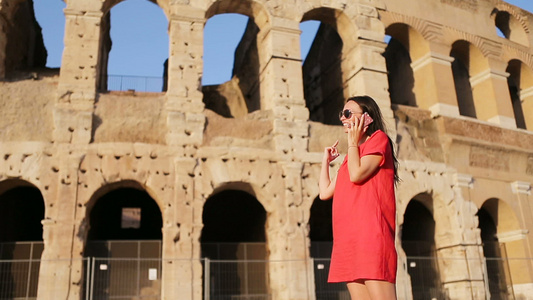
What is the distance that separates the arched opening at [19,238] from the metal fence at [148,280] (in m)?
0.02

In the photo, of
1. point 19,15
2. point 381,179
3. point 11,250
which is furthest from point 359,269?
point 19,15

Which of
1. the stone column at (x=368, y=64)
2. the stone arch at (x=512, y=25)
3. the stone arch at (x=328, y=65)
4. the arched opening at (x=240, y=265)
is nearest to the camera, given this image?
the arched opening at (x=240, y=265)

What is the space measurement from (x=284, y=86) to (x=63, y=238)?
5.74 meters

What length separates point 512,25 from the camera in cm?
1739

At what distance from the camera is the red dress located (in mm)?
2322

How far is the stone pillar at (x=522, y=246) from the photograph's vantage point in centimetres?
1334

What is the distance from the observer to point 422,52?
14594 mm

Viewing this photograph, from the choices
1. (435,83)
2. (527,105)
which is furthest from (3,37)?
(527,105)

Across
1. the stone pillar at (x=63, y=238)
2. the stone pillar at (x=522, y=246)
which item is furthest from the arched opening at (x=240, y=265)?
the stone pillar at (x=522, y=246)

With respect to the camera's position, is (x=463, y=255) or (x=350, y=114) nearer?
(x=350, y=114)

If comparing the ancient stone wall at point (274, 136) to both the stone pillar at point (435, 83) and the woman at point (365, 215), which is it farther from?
the woman at point (365, 215)

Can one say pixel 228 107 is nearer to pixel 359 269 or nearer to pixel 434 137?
pixel 434 137

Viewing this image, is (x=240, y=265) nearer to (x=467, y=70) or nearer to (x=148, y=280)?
(x=148, y=280)

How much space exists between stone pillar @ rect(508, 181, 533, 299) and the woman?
41.3 feet
